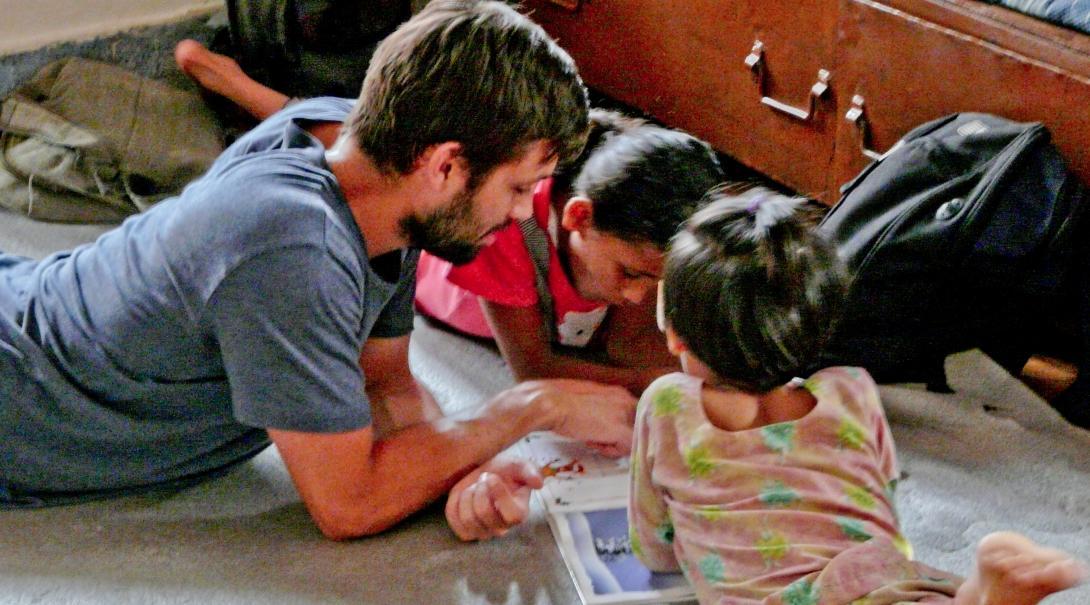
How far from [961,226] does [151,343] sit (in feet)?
3.36

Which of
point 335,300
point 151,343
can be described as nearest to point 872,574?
point 335,300

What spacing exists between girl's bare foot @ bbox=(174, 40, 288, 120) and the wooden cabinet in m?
0.61

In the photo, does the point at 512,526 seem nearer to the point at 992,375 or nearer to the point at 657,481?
the point at 657,481

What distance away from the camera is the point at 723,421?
1.15 meters

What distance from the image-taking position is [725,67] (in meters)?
2.06

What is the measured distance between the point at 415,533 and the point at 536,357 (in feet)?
1.07

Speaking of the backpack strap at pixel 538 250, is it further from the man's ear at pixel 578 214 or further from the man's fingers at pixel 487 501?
the man's fingers at pixel 487 501

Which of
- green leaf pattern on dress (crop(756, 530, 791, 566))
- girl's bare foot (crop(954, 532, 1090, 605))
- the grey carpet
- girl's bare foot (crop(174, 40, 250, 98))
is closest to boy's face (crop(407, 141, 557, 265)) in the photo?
the grey carpet

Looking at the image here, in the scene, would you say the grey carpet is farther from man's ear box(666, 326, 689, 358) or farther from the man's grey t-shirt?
man's ear box(666, 326, 689, 358)

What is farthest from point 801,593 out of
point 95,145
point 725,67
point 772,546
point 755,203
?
point 95,145

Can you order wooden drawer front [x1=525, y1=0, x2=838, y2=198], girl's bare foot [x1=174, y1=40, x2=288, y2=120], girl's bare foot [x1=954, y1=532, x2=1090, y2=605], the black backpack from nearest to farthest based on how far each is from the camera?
girl's bare foot [x1=954, y1=532, x2=1090, y2=605] → the black backpack → wooden drawer front [x1=525, y1=0, x2=838, y2=198] → girl's bare foot [x1=174, y1=40, x2=288, y2=120]

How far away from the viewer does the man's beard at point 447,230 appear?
4.22ft

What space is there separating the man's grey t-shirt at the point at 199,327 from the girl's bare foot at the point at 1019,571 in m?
0.64

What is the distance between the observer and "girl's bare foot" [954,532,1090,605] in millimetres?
856
